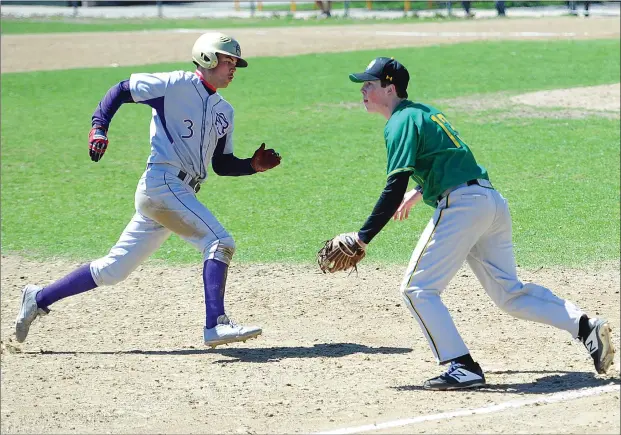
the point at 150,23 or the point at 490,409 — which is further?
the point at 150,23

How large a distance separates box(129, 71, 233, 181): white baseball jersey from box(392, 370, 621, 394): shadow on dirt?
80.4 inches

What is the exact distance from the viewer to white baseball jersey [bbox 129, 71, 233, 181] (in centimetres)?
666

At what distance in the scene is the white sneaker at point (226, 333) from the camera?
6500 millimetres

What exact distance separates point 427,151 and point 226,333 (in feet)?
5.85

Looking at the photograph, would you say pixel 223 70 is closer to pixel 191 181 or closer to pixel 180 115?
pixel 180 115

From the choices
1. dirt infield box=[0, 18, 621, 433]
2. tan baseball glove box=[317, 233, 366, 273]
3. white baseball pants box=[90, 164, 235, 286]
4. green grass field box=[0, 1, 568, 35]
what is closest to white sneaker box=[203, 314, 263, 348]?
dirt infield box=[0, 18, 621, 433]

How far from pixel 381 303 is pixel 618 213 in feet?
11.8

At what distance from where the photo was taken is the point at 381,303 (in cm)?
782

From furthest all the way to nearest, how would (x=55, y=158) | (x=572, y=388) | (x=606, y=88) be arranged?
(x=606, y=88)
(x=55, y=158)
(x=572, y=388)

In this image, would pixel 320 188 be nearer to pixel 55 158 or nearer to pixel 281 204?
pixel 281 204

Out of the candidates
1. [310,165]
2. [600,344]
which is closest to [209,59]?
[600,344]

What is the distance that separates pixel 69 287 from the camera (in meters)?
6.93

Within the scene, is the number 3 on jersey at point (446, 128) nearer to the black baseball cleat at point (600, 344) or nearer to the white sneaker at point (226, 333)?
the black baseball cleat at point (600, 344)

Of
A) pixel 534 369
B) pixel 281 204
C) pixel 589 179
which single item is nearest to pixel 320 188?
pixel 281 204
